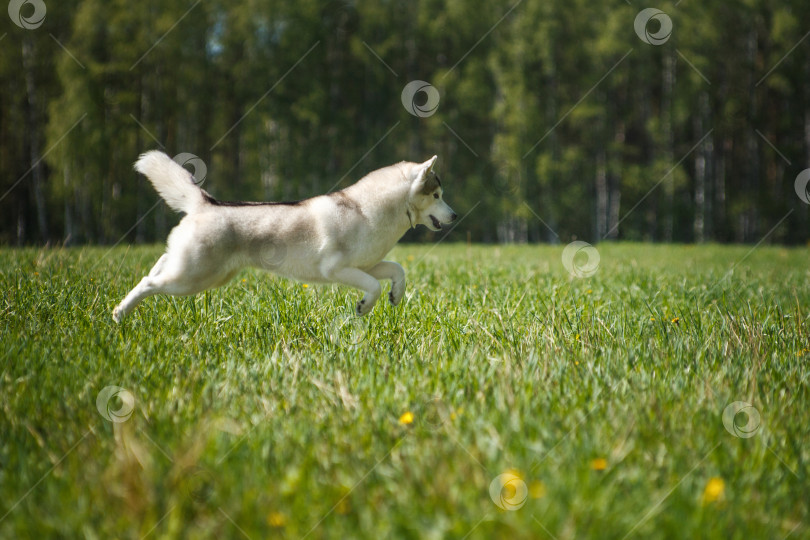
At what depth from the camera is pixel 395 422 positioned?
103 inches

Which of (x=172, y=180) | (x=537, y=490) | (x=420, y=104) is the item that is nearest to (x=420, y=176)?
(x=172, y=180)

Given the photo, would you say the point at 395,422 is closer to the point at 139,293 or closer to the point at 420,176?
the point at 420,176

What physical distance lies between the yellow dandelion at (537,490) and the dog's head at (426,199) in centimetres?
256

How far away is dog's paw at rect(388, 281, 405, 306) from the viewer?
4.58 meters

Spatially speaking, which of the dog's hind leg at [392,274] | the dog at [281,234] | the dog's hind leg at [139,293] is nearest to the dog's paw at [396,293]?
the dog's hind leg at [392,274]

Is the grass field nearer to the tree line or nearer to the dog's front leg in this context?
the dog's front leg

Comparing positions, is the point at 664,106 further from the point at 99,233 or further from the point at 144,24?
the point at 99,233

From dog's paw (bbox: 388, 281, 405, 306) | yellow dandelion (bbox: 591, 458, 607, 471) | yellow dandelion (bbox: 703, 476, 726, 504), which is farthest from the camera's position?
dog's paw (bbox: 388, 281, 405, 306)

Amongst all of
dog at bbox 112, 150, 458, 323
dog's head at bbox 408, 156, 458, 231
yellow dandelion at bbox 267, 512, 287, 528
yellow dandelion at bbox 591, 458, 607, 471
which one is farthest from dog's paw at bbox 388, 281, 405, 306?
yellow dandelion at bbox 267, 512, 287, 528

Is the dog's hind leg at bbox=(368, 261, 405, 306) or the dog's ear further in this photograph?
the dog's hind leg at bbox=(368, 261, 405, 306)

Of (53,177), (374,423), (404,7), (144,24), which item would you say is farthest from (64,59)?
(374,423)

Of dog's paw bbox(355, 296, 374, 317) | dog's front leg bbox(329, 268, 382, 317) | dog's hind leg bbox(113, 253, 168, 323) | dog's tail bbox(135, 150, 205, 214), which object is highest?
dog's tail bbox(135, 150, 205, 214)

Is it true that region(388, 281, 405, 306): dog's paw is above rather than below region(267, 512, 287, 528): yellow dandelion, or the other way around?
above

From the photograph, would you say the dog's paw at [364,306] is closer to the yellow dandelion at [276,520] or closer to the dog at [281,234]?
the dog at [281,234]
